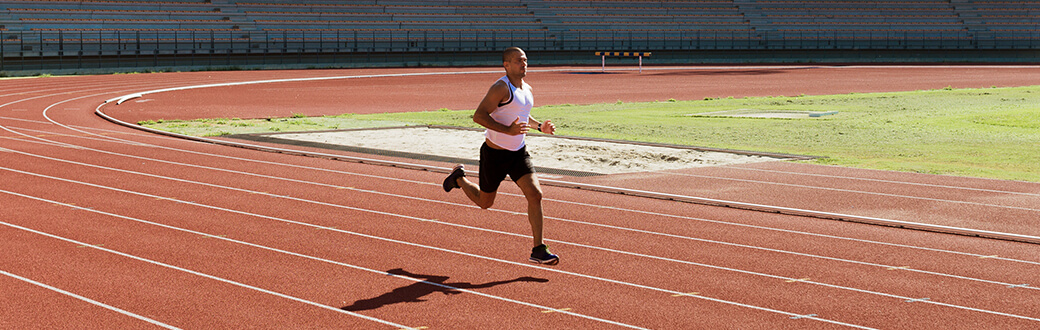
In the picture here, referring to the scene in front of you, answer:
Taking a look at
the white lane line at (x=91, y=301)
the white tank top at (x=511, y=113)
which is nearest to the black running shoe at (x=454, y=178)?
the white tank top at (x=511, y=113)

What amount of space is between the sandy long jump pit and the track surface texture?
804mm

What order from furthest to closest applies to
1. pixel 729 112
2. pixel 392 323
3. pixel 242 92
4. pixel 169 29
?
pixel 169 29, pixel 242 92, pixel 729 112, pixel 392 323

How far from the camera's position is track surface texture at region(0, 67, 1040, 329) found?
20.1ft

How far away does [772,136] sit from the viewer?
693 inches

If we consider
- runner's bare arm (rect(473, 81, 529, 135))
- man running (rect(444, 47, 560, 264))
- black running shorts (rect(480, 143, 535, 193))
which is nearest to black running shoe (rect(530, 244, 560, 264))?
man running (rect(444, 47, 560, 264))

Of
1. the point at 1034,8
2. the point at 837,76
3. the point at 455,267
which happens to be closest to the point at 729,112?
the point at 455,267

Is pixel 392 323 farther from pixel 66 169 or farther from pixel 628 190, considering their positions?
pixel 66 169

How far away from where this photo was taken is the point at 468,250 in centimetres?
799

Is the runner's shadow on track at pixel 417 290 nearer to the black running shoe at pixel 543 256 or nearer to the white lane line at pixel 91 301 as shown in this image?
the black running shoe at pixel 543 256

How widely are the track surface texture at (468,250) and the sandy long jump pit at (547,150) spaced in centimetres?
80

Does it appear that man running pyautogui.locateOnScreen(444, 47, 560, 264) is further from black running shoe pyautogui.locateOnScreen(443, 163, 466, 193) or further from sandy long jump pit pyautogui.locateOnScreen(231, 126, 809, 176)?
sandy long jump pit pyautogui.locateOnScreen(231, 126, 809, 176)

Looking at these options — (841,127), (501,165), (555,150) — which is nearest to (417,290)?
(501,165)

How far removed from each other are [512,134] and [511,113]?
230 millimetres

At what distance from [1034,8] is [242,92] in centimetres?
5436
